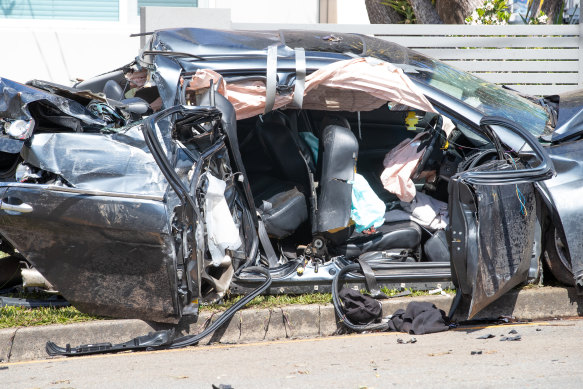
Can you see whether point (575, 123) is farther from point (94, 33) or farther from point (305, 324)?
point (94, 33)

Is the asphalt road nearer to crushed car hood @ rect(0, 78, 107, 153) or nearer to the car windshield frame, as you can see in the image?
crushed car hood @ rect(0, 78, 107, 153)

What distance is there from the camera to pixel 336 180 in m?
4.82

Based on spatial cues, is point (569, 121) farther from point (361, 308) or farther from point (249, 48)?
point (249, 48)

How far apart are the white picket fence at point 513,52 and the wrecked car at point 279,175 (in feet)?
10.6

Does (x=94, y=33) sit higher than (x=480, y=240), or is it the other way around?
(x=94, y=33)

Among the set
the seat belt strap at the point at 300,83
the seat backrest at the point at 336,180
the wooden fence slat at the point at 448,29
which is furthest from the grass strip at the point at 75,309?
the wooden fence slat at the point at 448,29

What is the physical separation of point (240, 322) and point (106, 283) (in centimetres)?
88

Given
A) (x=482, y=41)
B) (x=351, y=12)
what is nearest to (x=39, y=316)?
(x=482, y=41)

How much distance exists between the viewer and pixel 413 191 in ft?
16.5

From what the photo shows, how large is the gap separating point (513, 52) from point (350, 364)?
6.25m

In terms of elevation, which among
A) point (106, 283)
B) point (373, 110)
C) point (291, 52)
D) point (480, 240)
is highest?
point (291, 52)

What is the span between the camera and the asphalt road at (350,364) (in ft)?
11.5

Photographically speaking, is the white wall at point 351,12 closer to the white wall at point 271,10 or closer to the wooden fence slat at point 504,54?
the white wall at point 271,10

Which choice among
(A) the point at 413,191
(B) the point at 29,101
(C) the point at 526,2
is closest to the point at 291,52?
(A) the point at 413,191
